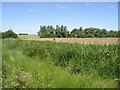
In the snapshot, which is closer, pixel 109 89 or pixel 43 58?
pixel 109 89

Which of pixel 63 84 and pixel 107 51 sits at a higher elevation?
pixel 107 51

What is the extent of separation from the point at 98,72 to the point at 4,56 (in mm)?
3987

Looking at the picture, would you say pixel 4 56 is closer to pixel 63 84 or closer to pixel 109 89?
pixel 63 84

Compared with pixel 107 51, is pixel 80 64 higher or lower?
lower

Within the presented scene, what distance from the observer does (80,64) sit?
6.48 metres

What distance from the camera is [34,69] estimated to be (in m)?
5.50

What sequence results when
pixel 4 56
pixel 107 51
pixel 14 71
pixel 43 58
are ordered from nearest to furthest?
pixel 14 71 < pixel 107 51 < pixel 4 56 < pixel 43 58

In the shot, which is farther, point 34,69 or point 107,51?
point 107,51

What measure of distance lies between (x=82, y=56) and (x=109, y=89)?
2923 mm

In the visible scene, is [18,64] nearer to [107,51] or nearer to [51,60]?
[51,60]

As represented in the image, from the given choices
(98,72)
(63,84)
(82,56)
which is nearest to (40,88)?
(63,84)

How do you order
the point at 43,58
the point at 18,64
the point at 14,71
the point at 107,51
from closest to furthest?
the point at 14,71, the point at 18,64, the point at 107,51, the point at 43,58

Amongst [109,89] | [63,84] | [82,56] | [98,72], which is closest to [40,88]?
[63,84]

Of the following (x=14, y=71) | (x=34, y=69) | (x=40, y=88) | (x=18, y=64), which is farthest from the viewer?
(x=18, y=64)
